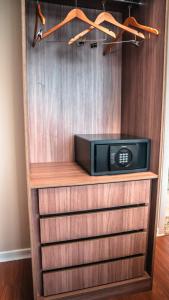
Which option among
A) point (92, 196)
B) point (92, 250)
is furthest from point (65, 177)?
point (92, 250)

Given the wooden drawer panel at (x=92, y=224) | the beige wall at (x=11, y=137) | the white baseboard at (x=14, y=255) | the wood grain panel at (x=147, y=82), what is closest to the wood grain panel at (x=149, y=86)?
the wood grain panel at (x=147, y=82)

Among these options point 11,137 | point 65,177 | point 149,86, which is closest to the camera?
point 65,177

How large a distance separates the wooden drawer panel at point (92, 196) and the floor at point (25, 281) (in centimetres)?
71

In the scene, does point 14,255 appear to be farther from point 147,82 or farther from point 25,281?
point 147,82

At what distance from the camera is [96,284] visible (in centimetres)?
151

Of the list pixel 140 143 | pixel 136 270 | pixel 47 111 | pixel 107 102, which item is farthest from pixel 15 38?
pixel 136 270

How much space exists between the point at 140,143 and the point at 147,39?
0.70 meters

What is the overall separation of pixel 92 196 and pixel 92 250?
38 centimetres

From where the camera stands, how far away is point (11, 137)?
177 centimetres

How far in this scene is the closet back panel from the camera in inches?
64.2

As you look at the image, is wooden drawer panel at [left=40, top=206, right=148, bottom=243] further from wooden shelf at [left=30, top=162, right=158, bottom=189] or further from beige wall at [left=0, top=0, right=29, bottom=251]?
beige wall at [left=0, top=0, right=29, bottom=251]

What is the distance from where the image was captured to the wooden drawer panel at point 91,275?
4.64 ft

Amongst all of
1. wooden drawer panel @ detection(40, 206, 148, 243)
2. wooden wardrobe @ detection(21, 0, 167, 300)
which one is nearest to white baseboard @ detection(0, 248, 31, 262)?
wooden wardrobe @ detection(21, 0, 167, 300)

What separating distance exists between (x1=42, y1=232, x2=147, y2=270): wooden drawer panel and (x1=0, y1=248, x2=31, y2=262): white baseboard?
0.66 metres
